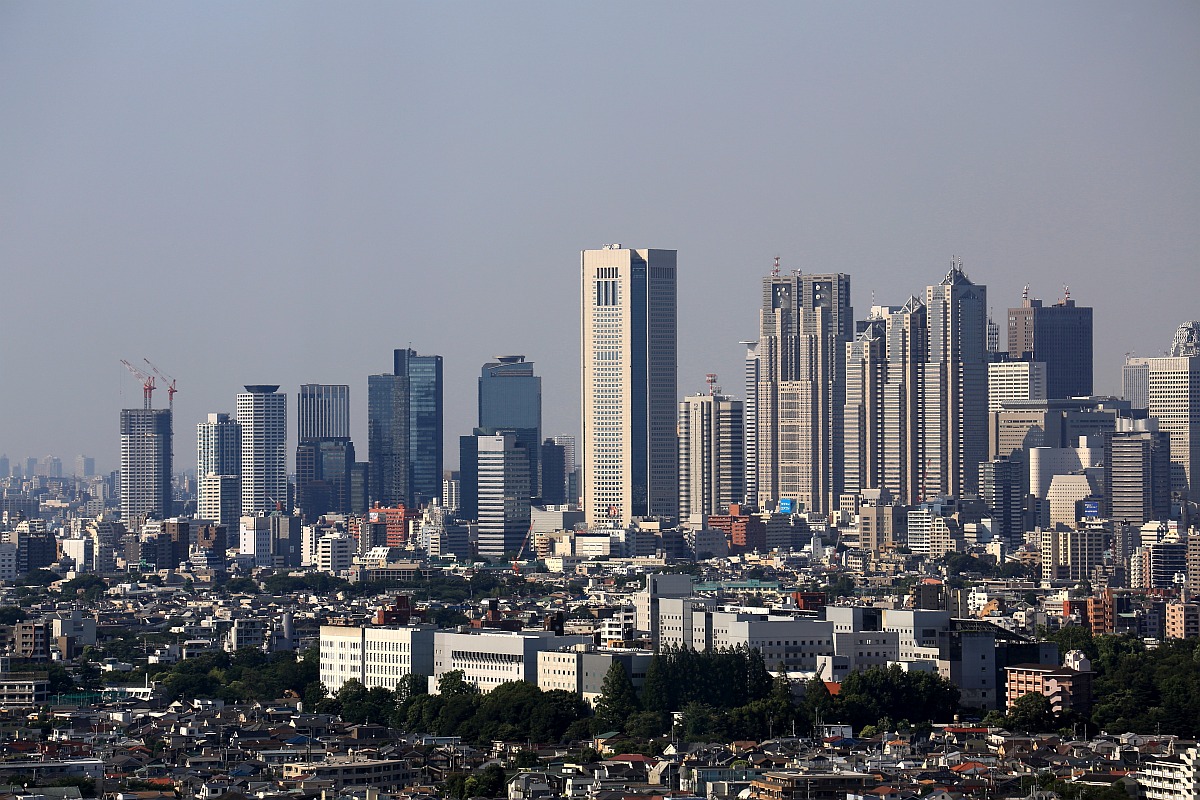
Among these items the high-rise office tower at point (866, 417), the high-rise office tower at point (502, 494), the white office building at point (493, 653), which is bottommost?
the white office building at point (493, 653)

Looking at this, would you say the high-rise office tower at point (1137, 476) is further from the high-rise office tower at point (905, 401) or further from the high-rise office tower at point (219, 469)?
the high-rise office tower at point (219, 469)

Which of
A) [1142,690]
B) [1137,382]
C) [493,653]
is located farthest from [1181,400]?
[1142,690]

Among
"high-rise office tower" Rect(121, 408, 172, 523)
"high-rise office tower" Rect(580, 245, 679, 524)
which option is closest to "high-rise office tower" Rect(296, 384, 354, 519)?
"high-rise office tower" Rect(121, 408, 172, 523)

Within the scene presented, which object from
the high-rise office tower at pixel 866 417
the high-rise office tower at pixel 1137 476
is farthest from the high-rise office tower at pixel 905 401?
the high-rise office tower at pixel 1137 476

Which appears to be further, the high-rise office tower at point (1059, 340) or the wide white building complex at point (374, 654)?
the high-rise office tower at point (1059, 340)

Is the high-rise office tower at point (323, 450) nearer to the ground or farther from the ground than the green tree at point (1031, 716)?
farther from the ground

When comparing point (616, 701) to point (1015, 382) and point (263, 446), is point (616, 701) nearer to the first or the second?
point (1015, 382)
